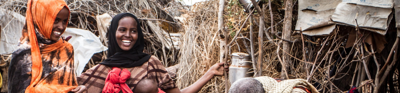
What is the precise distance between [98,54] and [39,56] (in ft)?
9.33

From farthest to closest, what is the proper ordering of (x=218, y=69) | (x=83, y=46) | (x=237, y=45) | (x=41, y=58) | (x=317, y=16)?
(x=83, y=46) → (x=237, y=45) → (x=317, y=16) → (x=218, y=69) → (x=41, y=58)

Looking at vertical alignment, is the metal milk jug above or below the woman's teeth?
below

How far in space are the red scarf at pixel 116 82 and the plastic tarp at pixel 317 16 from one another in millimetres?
1950

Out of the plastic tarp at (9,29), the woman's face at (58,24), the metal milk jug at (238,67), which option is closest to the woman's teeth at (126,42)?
the woman's face at (58,24)

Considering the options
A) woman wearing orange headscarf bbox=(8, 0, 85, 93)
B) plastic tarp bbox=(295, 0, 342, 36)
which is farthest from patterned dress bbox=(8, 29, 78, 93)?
plastic tarp bbox=(295, 0, 342, 36)

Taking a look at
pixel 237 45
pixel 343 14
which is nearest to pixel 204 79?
pixel 343 14

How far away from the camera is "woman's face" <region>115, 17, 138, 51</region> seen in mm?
1972

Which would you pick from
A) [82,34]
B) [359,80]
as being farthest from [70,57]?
[359,80]

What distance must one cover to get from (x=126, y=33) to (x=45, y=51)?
0.87 metres

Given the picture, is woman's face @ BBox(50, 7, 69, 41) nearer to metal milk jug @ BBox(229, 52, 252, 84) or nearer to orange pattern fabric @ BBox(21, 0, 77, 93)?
Answer: orange pattern fabric @ BBox(21, 0, 77, 93)

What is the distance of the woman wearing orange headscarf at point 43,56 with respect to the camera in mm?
2150

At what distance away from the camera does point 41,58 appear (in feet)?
7.42

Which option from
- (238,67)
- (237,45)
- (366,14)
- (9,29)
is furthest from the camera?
(9,29)

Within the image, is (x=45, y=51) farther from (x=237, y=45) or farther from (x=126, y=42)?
(x=237, y=45)
